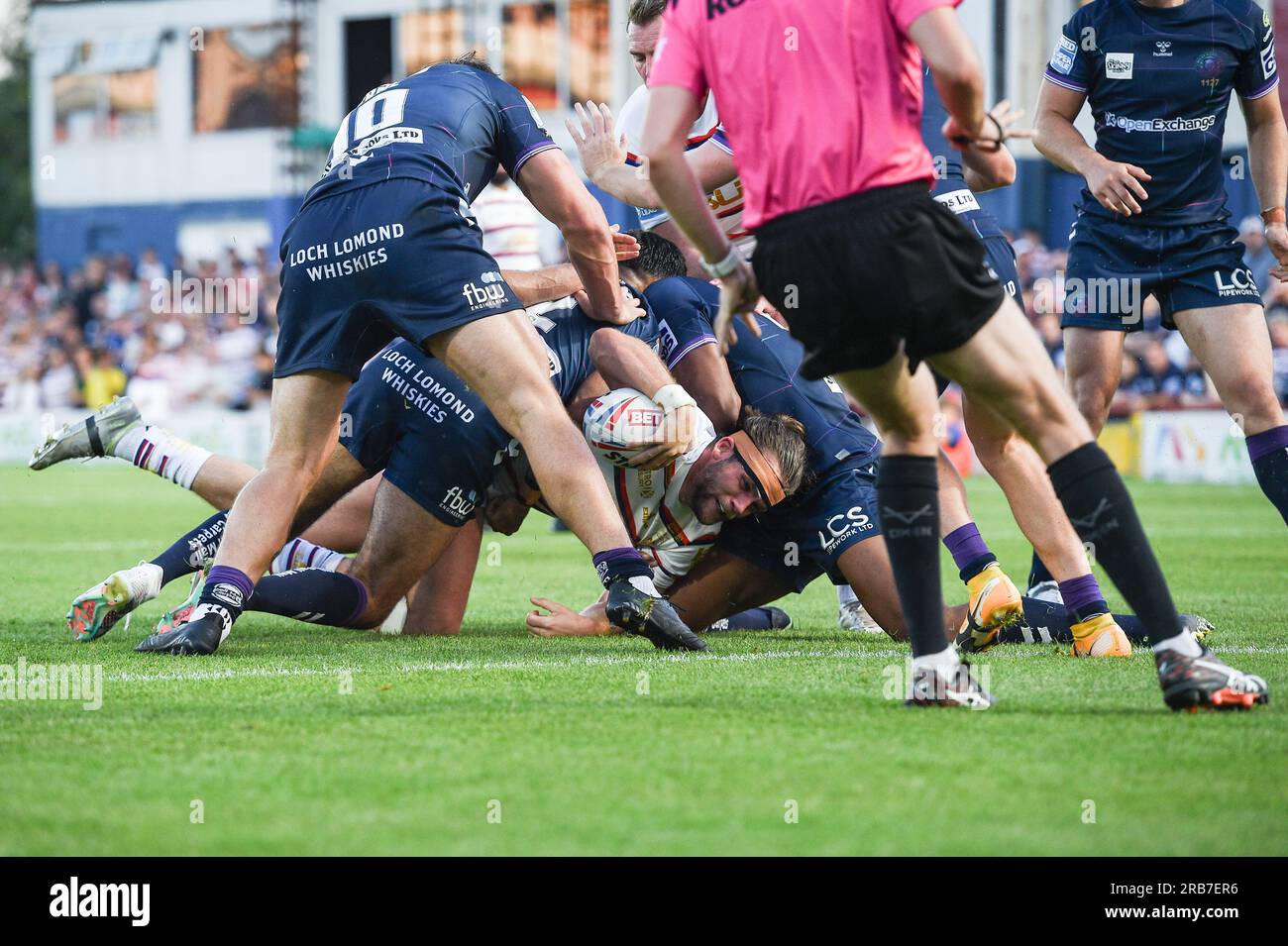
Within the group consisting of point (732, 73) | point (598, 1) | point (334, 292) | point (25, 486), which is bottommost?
point (25, 486)

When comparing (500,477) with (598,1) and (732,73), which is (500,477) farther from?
(598,1)

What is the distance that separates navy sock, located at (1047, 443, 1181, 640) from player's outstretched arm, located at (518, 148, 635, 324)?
2.10m

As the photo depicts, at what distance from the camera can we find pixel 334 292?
16.9 ft

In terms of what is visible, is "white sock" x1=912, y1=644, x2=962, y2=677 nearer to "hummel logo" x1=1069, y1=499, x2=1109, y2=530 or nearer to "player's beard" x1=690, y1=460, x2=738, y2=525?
"hummel logo" x1=1069, y1=499, x2=1109, y2=530

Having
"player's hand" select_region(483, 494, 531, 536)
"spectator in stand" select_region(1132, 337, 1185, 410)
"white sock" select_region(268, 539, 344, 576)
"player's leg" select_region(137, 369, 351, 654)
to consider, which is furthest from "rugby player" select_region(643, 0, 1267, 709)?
"spectator in stand" select_region(1132, 337, 1185, 410)

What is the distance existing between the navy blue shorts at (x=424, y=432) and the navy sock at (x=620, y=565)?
81cm

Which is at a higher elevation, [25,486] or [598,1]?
[598,1]

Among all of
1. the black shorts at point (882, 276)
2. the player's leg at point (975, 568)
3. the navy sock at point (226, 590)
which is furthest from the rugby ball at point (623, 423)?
the black shorts at point (882, 276)

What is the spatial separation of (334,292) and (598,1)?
3070 centimetres

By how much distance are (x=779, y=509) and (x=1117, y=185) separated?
1624 millimetres

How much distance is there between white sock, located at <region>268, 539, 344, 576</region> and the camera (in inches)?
241
